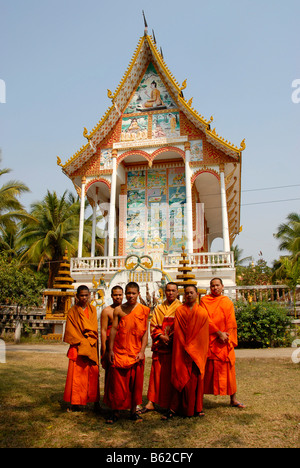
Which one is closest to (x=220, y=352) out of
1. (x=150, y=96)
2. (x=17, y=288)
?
(x=17, y=288)

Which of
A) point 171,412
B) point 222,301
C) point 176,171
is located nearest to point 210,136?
point 176,171

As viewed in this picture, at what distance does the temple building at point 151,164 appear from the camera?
44.5ft

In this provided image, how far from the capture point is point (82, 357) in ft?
13.2

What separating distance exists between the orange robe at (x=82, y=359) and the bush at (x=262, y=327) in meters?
5.77

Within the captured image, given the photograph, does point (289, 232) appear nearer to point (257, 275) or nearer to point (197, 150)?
point (257, 275)

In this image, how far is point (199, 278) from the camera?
490 inches

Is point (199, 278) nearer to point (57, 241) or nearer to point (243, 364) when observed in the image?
point (243, 364)

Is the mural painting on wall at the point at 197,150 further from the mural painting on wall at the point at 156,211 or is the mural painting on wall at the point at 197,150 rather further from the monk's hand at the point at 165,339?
the monk's hand at the point at 165,339

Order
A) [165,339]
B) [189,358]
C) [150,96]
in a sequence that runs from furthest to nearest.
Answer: [150,96], [165,339], [189,358]

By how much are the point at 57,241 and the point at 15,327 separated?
378 inches

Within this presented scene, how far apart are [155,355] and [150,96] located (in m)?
12.8

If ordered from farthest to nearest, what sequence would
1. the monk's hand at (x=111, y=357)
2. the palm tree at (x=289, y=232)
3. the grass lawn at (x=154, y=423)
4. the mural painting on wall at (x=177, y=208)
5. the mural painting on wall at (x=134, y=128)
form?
the palm tree at (x=289, y=232)
the mural painting on wall at (x=134, y=128)
the mural painting on wall at (x=177, y=208)
the monk's hand at (x=111, y=357)
the grass lawn at (x=154, y=423)

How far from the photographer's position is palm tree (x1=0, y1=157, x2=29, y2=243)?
664 inches

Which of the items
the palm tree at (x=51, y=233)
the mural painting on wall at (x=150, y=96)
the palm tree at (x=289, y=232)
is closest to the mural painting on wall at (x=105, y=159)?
the mural painting on wall at (x=150, y=96)
